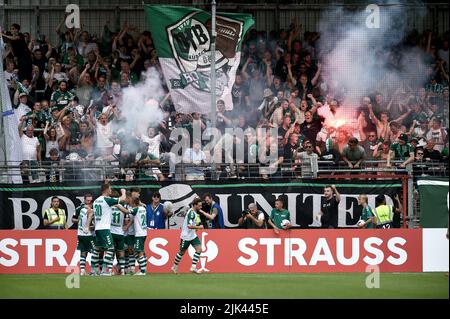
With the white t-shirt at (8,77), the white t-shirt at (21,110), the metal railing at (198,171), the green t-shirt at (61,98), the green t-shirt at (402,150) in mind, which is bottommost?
the metal railing at (198,171)

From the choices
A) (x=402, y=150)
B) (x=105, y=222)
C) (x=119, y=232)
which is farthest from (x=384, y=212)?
(x=105, y=222)

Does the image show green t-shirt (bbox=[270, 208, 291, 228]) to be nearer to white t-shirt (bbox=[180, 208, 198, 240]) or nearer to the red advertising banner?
the red advertising banner

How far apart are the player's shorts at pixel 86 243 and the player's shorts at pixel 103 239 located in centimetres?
13

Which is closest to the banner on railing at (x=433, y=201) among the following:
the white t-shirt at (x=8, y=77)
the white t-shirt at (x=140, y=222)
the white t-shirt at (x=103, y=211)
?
the white t-shirt at (x=140, y=222)

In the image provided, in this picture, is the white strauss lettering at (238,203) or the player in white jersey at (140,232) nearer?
the player in white jersey at (140,232)

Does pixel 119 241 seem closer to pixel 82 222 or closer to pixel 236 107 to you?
pixel 82 222

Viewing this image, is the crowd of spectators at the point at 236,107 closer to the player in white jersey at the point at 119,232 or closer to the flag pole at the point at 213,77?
the player in white jersey at the point at 119,232

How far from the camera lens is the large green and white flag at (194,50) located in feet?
91.6

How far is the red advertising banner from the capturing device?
25.6 m

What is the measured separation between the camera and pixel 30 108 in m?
28.7

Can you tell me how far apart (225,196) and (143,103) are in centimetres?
410

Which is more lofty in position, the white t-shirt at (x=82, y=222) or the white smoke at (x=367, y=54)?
the white smoke at (x=367, y=54)
